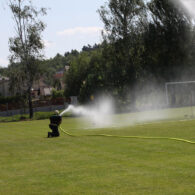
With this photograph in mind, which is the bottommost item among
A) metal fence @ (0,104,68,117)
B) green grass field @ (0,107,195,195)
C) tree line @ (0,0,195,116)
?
green grass field @ (0,107,195,195)

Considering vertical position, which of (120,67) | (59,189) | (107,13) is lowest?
(59,189)

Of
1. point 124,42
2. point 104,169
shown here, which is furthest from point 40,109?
point 104,169

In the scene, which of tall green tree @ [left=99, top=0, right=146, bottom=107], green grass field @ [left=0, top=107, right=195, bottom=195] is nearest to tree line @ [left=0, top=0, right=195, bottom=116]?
tall green tree @ [left=99, top=0, right=146, bottom=107]

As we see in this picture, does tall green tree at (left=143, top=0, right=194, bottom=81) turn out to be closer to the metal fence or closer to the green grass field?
the metal fence

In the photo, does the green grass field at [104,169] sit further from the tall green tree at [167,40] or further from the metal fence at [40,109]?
the metal fence at [40,109]

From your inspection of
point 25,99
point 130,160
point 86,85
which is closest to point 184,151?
point 130,160

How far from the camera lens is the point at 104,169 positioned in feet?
43.2

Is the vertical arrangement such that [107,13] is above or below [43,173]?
above

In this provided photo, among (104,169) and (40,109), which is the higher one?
(40,109)

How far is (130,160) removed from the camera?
1443 cm

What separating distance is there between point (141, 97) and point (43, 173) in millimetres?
52641

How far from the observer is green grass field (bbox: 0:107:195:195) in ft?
34.3

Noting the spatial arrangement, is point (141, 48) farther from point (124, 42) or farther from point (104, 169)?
point (104, 169)

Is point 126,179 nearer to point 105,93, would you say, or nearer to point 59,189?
point 59,189
